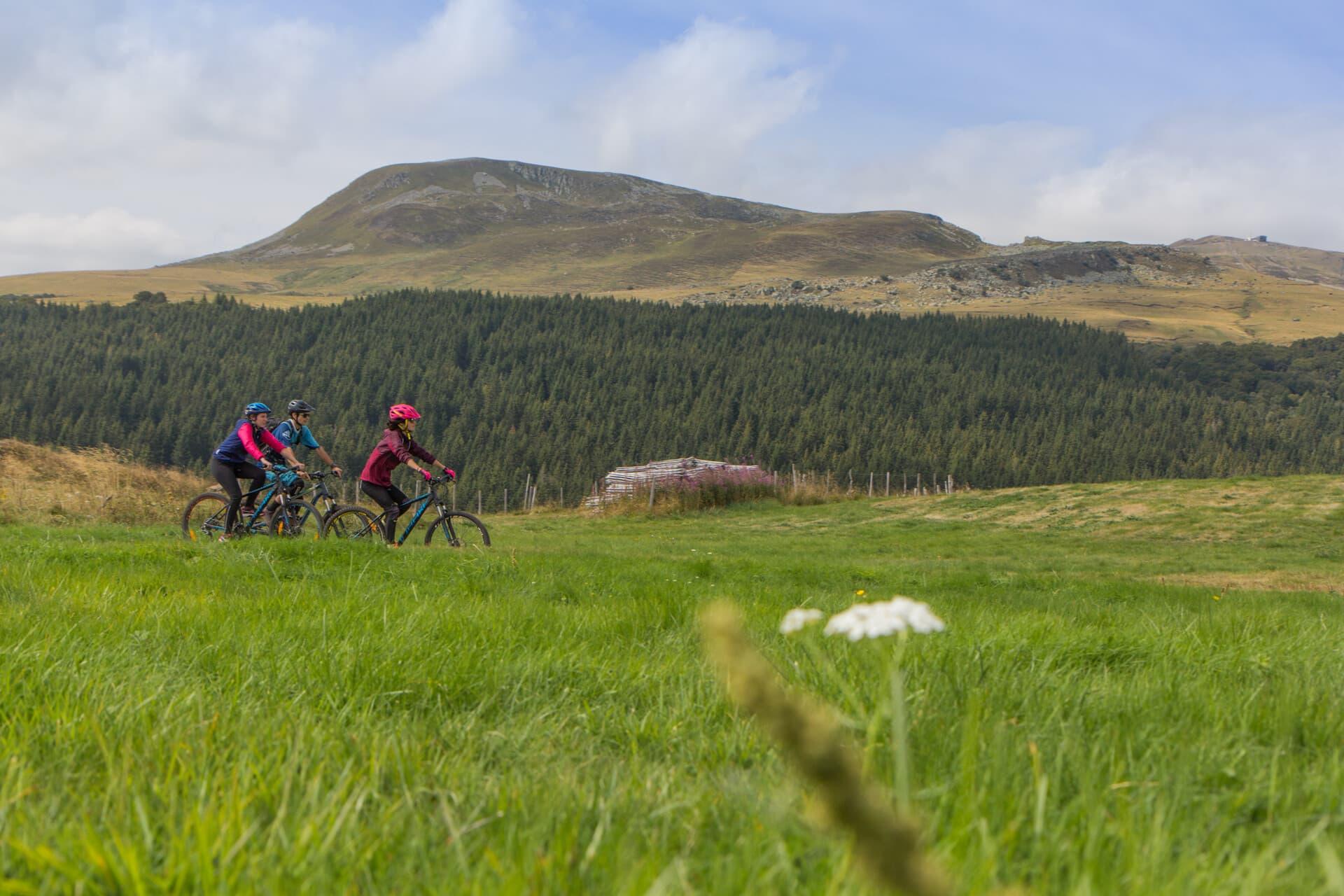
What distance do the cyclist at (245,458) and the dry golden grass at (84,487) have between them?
804 cm

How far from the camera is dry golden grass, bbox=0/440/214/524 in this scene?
65.8 feet

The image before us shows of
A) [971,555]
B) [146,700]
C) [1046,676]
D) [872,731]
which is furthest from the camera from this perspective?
[971,555]

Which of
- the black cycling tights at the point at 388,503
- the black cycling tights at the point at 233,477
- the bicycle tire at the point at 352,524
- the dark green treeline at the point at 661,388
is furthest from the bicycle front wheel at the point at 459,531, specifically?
the dark green treeline at the point at 661,388

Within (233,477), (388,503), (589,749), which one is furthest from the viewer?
(388,503)

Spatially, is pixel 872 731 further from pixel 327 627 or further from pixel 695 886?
pixel 327 627

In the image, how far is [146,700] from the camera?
2.32m

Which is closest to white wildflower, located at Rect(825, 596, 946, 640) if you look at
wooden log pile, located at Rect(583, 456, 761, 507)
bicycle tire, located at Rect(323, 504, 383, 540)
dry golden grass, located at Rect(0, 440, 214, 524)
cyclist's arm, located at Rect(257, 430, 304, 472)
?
cyclist's arm, located at Rect(257, 430, 304, 472)

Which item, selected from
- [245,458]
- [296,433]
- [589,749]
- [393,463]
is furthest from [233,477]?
[589,749]

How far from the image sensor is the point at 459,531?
14.2 meters

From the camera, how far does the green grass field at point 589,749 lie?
1.42 metres

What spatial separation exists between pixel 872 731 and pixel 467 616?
282 centimetres

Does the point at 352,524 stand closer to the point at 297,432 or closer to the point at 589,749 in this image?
the point at 297,432

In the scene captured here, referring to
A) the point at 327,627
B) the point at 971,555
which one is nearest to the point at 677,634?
the point at 327,627

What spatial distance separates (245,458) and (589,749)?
42.8ft
